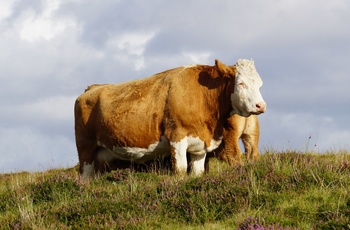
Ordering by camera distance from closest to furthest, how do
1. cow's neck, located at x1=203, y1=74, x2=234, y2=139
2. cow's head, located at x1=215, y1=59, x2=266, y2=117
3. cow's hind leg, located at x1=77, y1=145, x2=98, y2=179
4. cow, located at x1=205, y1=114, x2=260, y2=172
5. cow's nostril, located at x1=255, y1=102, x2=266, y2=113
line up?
cow's nostril, located at x1=255, y1=102, x2=266, y2=113 < cow's head, located at x1=215, y1=59, x2=266, y2=117 < cow's neck, located at x1=203, y1=74, x2=234, y2=139 < cow, located at x1=205, y1=114, x2=260, y2=172 < cow's hind leg, located at x1=77, y1=145, x2=98, y2=179

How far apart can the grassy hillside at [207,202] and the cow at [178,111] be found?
100 inches

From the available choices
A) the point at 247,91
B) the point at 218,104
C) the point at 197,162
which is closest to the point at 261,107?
the point at 247,91

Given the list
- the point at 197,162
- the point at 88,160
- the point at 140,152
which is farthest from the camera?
the point at 88,160

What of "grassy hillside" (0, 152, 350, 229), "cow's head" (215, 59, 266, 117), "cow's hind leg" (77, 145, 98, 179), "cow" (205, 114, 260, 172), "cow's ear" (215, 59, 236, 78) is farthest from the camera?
"cow's hind leg" (77, 145, 98, 179)

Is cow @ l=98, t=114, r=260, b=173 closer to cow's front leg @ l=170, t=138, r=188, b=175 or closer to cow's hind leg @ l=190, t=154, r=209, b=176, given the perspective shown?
cow's hind leg @ l=190, t=154, r=209, b=176

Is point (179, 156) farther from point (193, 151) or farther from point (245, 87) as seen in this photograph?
point (245, 87)

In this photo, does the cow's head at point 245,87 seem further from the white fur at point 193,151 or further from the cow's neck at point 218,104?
the white fur at point 193,151

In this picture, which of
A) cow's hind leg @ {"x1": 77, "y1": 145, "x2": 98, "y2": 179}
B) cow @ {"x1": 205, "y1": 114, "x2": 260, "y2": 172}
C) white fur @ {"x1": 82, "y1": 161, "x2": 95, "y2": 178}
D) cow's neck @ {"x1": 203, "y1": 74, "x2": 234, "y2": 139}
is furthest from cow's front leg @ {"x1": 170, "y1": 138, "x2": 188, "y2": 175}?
white fur @ {"x1": 82, "y1": 161, "x2": 95, "y2": 178}

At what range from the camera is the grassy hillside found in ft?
30.2

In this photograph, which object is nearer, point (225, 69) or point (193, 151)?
point (225, 69)

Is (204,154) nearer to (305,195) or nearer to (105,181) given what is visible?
→ (105,181)

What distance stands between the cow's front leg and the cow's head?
1.50 m

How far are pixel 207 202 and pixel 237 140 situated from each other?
5777 mm

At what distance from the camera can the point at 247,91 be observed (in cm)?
1434
